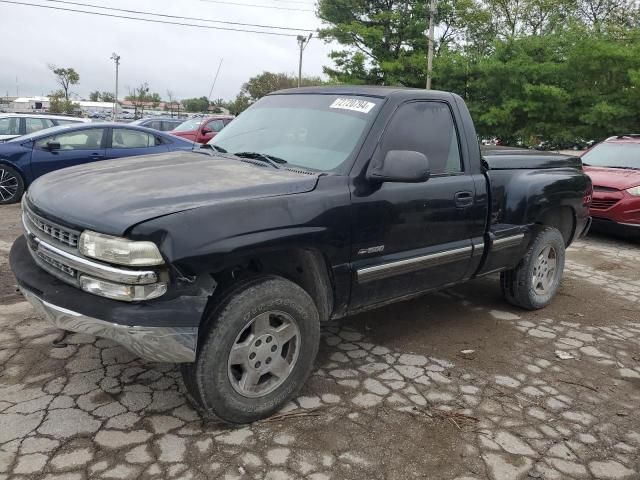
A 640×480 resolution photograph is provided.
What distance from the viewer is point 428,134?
3.78 meters

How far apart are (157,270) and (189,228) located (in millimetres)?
241

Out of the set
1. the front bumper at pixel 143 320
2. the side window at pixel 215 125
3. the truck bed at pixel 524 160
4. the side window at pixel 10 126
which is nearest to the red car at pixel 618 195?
the truck bed at pixel 524 160

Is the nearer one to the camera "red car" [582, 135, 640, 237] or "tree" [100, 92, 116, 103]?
"red car" [582, 135, 640, 237]

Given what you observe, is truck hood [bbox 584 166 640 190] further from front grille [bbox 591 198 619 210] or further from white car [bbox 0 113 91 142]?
white car [bbox 0 113 91 142]

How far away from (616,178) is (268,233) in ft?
23.6

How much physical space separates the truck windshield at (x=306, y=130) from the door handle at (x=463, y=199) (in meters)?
0.86

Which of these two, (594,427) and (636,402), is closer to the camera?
(594,427)

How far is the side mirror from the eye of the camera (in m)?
3.13

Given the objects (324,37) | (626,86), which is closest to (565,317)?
(626,86)

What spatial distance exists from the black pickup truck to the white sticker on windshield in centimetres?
1

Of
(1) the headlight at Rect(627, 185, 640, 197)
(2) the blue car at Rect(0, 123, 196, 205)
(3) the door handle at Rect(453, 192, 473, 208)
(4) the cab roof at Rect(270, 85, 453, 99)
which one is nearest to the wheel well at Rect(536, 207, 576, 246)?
(3) the door handle at Rect(453, 192, 473, 208)

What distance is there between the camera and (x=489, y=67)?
1767 centimetres

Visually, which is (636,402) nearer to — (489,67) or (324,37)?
(489,67)

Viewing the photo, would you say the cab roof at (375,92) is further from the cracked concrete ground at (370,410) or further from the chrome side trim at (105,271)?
the chrome side trim at (105,271)
